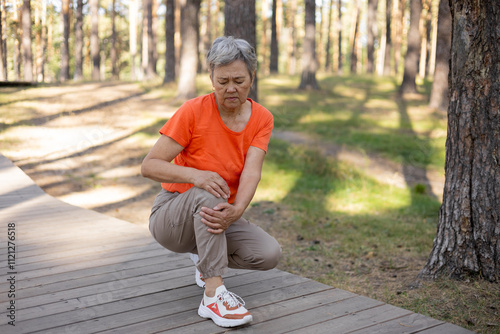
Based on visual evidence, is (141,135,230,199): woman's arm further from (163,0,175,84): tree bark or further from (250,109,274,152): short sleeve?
(163,0,175,84): tree bark

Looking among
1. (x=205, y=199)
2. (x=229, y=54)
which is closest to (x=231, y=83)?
(x=229, y=54)

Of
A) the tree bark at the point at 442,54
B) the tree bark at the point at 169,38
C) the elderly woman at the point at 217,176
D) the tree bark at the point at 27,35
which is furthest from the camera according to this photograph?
the tree bark at the point at 27,35

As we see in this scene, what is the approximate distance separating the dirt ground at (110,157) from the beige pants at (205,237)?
4.60 feet

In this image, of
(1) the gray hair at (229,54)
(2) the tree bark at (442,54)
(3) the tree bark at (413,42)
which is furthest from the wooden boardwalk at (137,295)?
(3) the tree bark at (413,42)

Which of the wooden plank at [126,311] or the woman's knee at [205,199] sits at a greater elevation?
the woman's knee at [205,199]

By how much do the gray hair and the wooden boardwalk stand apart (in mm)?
1415

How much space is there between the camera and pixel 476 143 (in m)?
3.61

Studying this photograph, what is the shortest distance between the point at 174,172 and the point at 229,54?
Answer: 29.1 inches

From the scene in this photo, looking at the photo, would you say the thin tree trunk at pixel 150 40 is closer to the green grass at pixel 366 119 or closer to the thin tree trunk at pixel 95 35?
the thin tree trunk at pixel 95 35

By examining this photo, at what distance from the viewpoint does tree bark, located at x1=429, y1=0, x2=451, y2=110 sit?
509 inches

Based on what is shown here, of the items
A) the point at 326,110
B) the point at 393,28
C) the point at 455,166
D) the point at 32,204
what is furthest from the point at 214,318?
the point at 393,28

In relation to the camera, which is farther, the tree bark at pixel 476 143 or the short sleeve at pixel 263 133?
the tree bark at pixel 476 143

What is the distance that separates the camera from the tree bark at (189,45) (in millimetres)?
13578

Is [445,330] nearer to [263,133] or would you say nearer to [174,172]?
[263,133]
